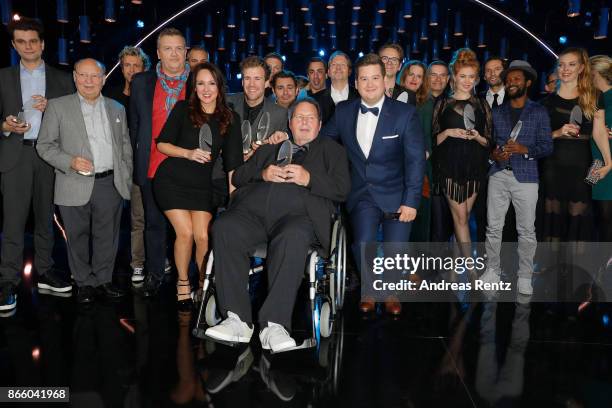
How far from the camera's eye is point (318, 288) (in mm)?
3234

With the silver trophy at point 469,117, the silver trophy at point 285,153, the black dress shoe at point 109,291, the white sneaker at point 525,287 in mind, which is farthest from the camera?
the white sneaker at point 525,287

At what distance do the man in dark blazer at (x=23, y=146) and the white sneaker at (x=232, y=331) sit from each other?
146cm

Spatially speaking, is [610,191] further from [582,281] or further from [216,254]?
[216,254]

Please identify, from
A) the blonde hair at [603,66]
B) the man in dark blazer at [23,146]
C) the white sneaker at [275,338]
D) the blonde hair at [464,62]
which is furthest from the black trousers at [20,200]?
the blonde hair at [603,66]

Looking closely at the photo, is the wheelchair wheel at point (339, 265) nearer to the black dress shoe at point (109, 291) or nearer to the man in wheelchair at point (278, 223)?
the man in wheelchair at point (278, 223)

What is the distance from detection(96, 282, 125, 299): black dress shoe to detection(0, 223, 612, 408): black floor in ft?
0.45

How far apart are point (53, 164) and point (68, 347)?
118 centimetres

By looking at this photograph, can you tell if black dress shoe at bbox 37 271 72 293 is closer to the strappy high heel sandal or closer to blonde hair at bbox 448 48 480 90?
the strappy high heel sandal

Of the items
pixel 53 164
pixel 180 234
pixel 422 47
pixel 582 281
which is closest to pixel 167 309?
pixel 180 234

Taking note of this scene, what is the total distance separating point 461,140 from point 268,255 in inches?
67.8

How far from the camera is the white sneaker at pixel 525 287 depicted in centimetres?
407

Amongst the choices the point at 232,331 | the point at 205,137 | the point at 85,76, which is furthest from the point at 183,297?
the point at 85,76

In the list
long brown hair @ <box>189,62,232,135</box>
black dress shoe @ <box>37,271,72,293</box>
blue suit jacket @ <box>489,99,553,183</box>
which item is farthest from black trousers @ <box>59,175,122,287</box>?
blue suit jacket @ <box>489,99,553,183</box>

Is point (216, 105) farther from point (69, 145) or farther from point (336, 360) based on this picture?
point (336, 360)
